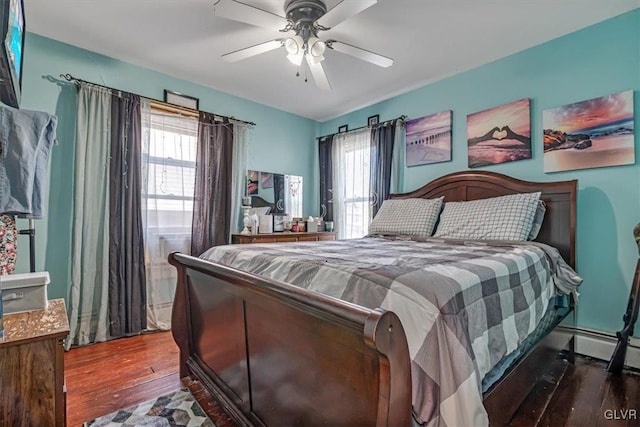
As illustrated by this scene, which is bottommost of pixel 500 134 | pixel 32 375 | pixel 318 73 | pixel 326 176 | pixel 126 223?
pixel 32 375

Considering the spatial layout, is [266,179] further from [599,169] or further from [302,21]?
[599,169]

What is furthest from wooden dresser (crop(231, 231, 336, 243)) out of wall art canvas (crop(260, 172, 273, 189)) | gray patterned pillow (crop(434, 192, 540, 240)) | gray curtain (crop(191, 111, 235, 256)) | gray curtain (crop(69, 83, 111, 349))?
gray patterned pillow (crop(434, 192, 540, 240))

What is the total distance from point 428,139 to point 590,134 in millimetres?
1339

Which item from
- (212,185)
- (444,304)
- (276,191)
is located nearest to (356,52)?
(444,304)

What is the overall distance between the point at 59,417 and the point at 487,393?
1485mm

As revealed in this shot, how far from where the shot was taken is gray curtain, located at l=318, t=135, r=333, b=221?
4.30 metres

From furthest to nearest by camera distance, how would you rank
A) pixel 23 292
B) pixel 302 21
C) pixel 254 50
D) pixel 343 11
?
pixel 254 50, pixel 302 21, pixel 343 11, pixel 23 292

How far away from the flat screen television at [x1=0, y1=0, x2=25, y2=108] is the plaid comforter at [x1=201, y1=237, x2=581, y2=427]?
128 cm

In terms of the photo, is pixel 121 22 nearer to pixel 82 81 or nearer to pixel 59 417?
pixel 82 81

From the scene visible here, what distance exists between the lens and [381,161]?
3691 millimetres

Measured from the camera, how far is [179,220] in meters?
3.20

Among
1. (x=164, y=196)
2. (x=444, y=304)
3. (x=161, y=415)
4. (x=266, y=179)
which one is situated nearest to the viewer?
(x=444, y=304)

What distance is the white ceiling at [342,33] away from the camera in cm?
216

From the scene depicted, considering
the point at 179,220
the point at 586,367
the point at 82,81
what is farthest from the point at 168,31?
the point at 586,367
